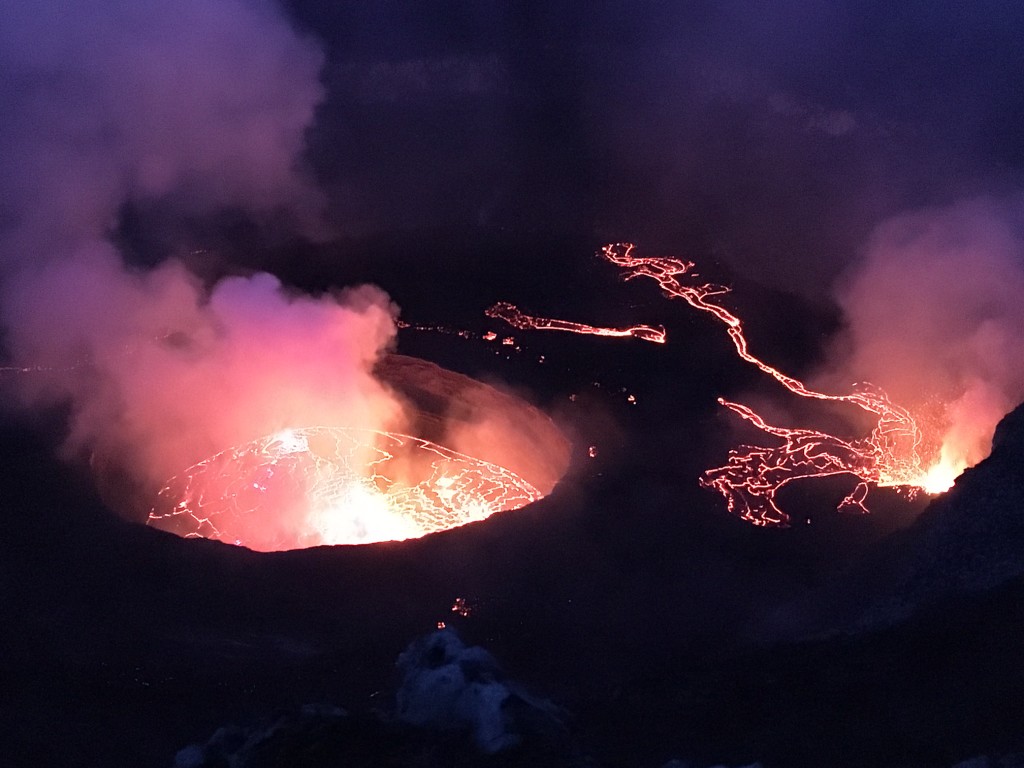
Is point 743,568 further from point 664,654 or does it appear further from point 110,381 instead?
point 110,381

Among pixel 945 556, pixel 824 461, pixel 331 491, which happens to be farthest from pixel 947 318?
pixel 331 491

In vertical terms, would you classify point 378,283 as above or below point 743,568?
above

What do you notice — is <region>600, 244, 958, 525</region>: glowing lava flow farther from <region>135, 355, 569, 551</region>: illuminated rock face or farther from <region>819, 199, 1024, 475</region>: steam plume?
<region>135, 355, 569, 551</region>: illuminated rock face

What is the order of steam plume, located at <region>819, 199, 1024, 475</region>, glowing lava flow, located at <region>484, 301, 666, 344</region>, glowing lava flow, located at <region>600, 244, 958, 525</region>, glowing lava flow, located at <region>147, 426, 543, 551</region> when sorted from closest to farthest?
glowing lava flow, located at <region>600, 244, 958, 525</region> → glowing lava flow, located at <region>147, 426, 543, 551</region> → steam plume, located at <region>819, 199, 1024, 475</region> → glowing lava flow, located at <region>484, 301, 666, 344</region>

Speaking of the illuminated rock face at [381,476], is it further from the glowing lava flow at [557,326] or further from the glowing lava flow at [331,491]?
the glowing lava flow at [557,326]

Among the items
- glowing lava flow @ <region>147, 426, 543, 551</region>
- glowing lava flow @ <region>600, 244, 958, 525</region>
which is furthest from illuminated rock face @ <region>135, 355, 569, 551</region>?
glowing lava flow @ <region>600, 244, 958, 525</region>

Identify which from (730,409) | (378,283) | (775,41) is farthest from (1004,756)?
(775,41)
